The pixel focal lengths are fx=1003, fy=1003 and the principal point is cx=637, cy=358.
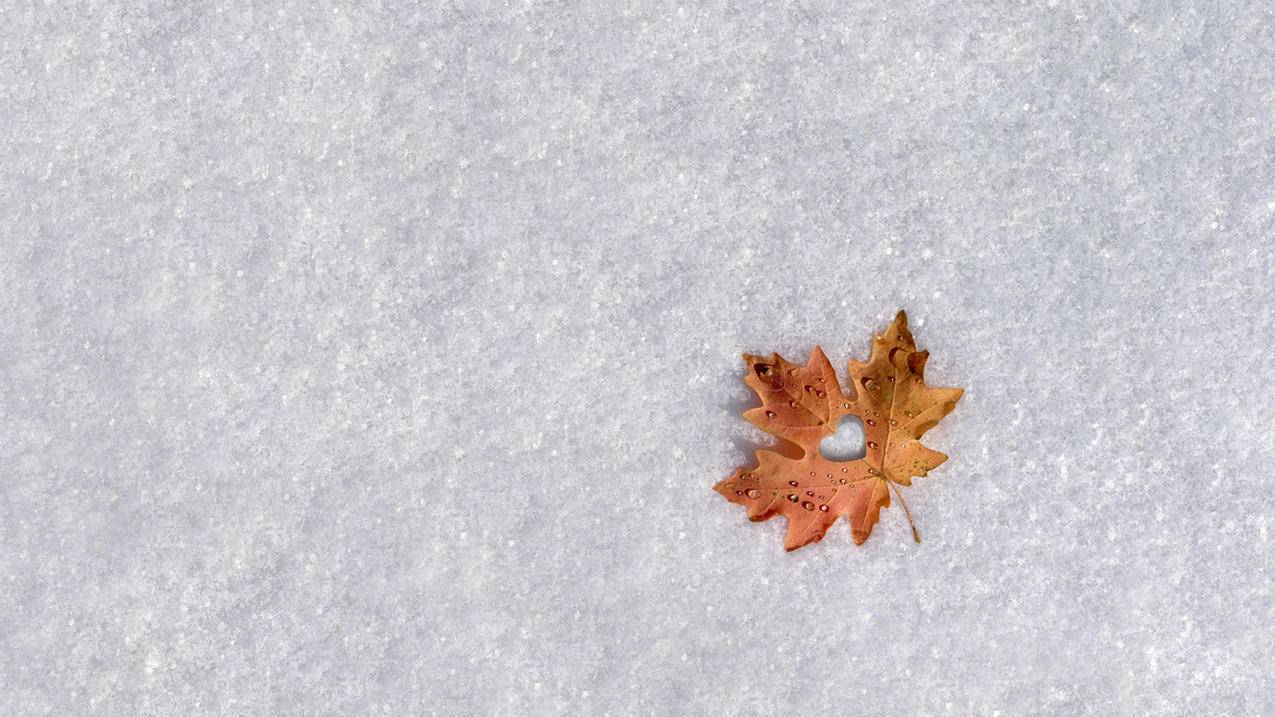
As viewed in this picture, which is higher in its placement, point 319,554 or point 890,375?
point 890,375

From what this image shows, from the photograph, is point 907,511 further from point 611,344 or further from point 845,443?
point 611,344

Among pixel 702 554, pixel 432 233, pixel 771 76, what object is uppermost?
pixel 771 76

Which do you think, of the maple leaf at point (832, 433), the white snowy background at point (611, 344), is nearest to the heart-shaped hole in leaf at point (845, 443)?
the maple leaf at point (832, 433)

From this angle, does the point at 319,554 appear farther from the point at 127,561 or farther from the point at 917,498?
the point at 917,498

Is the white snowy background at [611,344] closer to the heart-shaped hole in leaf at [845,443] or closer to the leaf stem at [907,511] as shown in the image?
the leaf stem at [907,511]

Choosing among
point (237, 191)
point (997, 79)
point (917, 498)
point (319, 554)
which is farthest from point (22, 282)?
point (997, 79)

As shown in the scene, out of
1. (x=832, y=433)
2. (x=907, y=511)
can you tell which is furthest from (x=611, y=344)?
(x=907, y=511)
